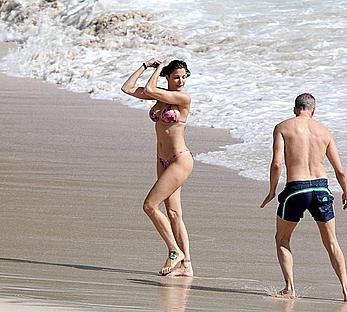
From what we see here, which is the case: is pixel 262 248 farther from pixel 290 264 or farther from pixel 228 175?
pixel 228 175

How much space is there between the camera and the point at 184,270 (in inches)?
280

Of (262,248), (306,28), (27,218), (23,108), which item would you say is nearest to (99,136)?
(23,108)

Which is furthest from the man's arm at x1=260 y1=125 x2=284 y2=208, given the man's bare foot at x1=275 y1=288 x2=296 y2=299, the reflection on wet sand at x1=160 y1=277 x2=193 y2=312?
the reflection on wet sand at x1=160 y1=277 x2=193 y2=312

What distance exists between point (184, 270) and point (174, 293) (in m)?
0.89

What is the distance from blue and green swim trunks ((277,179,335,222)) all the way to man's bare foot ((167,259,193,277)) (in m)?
0.79

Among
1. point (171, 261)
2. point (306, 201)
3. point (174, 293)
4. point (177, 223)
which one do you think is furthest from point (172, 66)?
point (174, 293)

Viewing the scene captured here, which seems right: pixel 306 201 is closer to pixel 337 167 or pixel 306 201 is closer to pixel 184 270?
pixel 337 167

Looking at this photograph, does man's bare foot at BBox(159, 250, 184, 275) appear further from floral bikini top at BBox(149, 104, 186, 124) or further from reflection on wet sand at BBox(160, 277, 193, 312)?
floral bikini top at BBox(149, 104, 186, 124)

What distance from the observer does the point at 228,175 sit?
36.5 feet

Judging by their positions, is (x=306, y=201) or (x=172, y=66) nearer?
(x=306, y=201)

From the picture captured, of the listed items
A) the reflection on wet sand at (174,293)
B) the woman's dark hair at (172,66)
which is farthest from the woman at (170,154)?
the reflection on wet sand at (174,293)

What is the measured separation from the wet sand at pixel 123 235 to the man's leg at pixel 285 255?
0.35 ft

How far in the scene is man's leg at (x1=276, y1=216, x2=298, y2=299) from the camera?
642 centimetres

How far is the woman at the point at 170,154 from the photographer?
24.0 feet
